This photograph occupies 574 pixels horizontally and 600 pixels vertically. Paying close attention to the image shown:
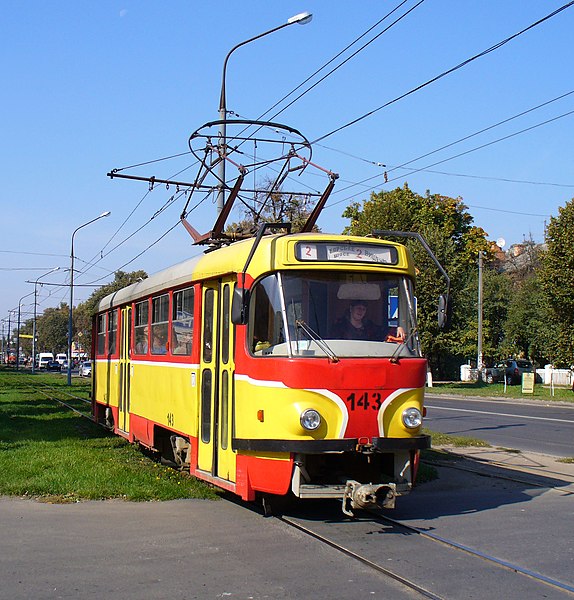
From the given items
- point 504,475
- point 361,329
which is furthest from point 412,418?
point 504,475

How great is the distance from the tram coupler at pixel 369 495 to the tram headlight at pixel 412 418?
0.70 metres

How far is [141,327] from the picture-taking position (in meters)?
14.3

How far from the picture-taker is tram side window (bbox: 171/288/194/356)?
434 inches

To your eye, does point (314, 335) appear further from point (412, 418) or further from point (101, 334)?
point (101, 334)

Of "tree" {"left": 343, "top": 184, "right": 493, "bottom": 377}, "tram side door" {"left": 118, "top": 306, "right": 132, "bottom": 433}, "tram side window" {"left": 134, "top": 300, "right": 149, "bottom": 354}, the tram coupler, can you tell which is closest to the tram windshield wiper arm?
the tram coupler

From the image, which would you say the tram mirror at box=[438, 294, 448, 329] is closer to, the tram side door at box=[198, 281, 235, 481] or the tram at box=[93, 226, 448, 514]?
the tram at box=[93, 226, 448, 514]

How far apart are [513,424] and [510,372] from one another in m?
34.9

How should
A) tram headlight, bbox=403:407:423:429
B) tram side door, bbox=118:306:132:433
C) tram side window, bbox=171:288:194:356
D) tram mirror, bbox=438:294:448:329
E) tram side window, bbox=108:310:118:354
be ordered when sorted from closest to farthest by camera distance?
tram headlight, bbox=403:407:423:429 < tram mirror, bbox=438:294:448:329 < tram side window, bbox=171:288:194:356 < tram side door, bbox=118:306:132:433 < tram side window, bbox=108:310:118:354

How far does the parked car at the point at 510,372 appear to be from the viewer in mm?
57250

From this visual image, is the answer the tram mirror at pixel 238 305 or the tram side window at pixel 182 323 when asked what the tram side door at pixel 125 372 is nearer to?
the tram side window at pixel 182 323

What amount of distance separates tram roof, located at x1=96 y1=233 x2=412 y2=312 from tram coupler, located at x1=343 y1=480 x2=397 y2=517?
7.43 feet

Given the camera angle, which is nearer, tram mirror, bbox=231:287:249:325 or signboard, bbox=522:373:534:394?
tram mirror, bbox=231:287:249:325

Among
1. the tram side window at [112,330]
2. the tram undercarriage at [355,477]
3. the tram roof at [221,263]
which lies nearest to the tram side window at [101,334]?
the tram side window at [112,330]

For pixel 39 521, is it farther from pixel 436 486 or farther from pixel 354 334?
pixel 436 486
